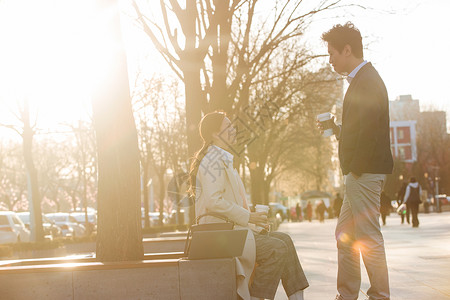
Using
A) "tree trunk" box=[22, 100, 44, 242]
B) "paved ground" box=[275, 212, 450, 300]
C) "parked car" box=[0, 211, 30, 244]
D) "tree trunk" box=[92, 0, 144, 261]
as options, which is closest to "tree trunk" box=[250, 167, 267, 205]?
"parked car" box=[0, 211, 30, 244]

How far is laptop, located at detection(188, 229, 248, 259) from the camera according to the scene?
5.57m

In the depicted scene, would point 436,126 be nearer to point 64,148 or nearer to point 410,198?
point 64,148

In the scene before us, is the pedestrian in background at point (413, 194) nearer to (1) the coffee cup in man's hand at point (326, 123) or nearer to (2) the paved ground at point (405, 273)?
(2) the paved ground at point (405, 273)

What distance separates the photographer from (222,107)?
17.3 metres

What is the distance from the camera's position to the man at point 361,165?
547 centimetres

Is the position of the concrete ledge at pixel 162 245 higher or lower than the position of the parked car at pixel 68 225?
higher

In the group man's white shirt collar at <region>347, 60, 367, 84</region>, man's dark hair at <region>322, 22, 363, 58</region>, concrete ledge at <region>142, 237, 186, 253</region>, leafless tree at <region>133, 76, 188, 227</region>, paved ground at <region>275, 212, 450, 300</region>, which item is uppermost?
leafless tree at <region>133, 76, 188, 227</region>

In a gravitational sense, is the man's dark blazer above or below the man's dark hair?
below

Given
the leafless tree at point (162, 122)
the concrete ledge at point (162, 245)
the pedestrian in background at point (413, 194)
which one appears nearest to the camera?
the concrete ledge at point (162, 245)

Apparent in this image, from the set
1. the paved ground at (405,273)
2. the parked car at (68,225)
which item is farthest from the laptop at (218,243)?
the parked car at (68,225)

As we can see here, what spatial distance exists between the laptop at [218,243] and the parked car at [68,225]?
34067mm

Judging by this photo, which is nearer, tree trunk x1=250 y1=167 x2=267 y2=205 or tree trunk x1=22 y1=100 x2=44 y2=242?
tree trunk x1=22 y1=100 x2=44 y2=242

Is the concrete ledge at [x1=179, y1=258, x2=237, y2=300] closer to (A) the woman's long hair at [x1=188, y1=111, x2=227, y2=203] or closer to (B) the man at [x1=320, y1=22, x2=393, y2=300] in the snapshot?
(A) the woman's long hair at [x1=188, y1=111, x2=227, y2=203]

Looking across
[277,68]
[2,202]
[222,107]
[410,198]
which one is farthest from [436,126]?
[222,107]
